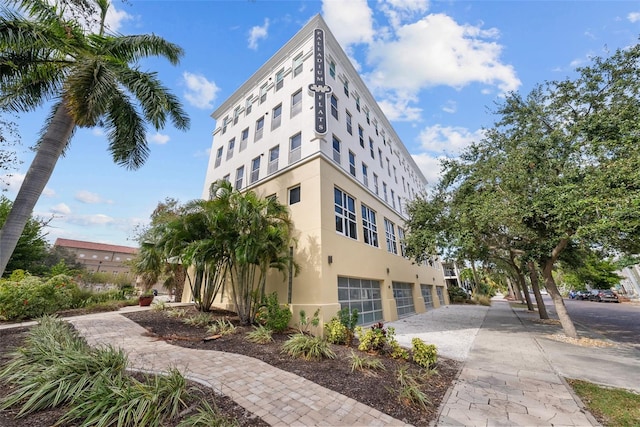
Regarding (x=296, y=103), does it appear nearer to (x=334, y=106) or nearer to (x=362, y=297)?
(x=334, y=106)

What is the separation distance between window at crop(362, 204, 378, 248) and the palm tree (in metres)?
10.8

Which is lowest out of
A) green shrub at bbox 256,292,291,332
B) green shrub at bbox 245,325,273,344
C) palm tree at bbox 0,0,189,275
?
green shrub at bbox 245,325,273,344

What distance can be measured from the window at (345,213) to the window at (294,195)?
1.87 metres

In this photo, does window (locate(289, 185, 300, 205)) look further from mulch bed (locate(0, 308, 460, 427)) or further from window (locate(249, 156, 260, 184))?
mulch bed (locate(0, 308, 460, 427))

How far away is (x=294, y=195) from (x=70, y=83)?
341 inches

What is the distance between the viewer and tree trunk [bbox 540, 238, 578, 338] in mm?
10141

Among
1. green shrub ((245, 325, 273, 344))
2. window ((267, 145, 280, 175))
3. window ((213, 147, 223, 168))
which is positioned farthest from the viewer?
window ((213, 147, 223, 168))

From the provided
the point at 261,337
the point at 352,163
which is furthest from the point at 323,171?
the point at 261,337

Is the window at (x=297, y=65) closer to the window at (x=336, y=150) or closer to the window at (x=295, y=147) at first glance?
the window at (x=295, y=147)

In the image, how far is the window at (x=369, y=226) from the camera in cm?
1488

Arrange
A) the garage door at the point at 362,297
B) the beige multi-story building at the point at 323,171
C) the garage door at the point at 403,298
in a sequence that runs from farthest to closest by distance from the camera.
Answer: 1. the garage door at the point at 403,298
2. the garage door at the point at 362,297
3. the beige multi-story building at the point at 323,171

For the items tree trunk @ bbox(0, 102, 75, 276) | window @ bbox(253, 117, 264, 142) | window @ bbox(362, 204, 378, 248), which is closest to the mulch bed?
tree trunk @ bbox(0, 102, 75, 276)

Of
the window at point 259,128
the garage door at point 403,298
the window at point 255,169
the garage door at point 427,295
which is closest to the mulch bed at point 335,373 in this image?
the window at point 255,169

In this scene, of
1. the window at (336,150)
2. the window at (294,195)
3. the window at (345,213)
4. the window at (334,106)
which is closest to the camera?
the window at (294,195)
